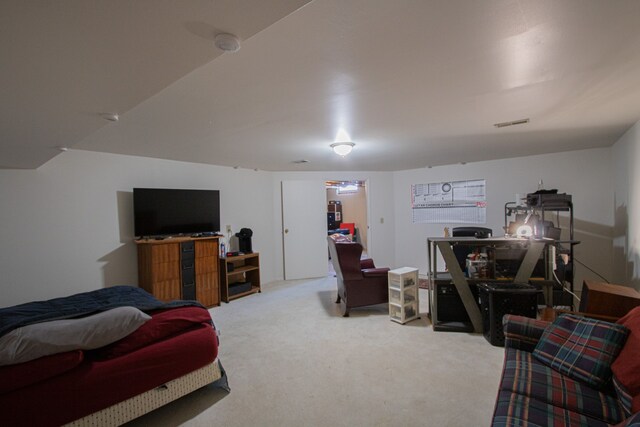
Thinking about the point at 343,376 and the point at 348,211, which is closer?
the point at 343,376

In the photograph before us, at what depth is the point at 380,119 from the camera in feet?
7.93

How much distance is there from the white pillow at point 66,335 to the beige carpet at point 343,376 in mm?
669

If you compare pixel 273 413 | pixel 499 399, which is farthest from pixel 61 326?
pixel 499 399

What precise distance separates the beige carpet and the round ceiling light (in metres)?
2.12

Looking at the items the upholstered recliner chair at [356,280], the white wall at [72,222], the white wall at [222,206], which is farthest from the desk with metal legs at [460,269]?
the white wall at [72,222]

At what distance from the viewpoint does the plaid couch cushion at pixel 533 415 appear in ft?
4.15

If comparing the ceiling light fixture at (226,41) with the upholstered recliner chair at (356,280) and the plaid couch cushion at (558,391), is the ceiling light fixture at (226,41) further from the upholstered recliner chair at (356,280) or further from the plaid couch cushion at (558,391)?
the upholstered recliner chair at (356,280)

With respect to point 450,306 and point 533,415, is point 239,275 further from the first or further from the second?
point 533,415

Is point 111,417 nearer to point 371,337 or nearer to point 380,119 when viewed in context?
point 371,337

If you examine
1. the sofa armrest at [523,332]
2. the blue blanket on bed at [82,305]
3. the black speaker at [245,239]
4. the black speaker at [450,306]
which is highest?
the black speaker at [245,239]

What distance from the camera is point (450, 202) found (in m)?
5.41

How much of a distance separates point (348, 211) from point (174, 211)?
5.87m

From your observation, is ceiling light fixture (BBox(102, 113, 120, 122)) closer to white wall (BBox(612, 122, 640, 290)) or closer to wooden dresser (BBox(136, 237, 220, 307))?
wooden dresser (BBox(136, 237, 220, 307))

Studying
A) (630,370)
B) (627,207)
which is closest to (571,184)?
(627,207)
